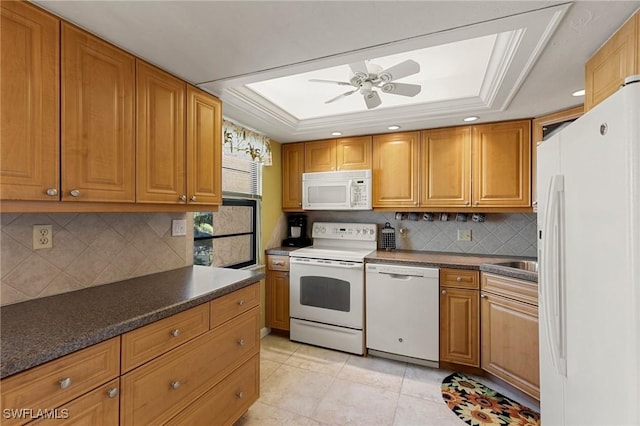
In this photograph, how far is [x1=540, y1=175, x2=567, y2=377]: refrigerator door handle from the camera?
115 centimetres

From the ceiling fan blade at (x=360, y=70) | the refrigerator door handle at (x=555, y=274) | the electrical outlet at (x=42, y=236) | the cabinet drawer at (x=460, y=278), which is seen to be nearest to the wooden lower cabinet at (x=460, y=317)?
the cabinet drawer at (x=460, y=278)

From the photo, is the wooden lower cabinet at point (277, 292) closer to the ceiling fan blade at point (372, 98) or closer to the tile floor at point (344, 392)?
the tile floor at point (344, 392)

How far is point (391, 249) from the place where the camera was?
10.5 ft

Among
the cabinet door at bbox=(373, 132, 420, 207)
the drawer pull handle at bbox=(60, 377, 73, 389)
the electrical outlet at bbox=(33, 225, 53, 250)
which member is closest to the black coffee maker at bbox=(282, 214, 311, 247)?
the cabinet door at bbox=(373, 132, 420, 207)

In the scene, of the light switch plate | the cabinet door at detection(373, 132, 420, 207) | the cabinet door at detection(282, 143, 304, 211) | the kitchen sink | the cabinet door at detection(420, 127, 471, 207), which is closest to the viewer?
the light switch plate

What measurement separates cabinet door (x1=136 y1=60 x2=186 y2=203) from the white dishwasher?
184 centimetres

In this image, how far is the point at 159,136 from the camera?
1.68 metres

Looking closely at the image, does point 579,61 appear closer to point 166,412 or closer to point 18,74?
point 18,74

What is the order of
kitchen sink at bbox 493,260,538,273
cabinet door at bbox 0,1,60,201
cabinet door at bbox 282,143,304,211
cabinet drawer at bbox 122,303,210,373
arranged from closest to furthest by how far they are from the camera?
cabinet door at bbox 0,1,60,201
cabinet drawer at bbox 122,303,210,373
kitchen sink at bbox 493,260,538,273
cabinet door at bbox 282,143,304,211

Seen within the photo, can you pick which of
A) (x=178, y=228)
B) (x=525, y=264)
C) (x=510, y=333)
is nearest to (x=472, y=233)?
(x=525, y=264)

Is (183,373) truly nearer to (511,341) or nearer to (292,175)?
(511,341)

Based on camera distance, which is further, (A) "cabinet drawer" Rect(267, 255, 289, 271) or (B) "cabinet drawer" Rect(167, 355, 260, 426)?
(A) "cabinet drawer" Rect(267, 255, 289, 271)

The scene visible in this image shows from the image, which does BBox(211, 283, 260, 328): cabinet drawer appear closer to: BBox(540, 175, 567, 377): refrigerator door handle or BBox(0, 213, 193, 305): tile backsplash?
BBox(0, 213, 193, 305): tile backsplash

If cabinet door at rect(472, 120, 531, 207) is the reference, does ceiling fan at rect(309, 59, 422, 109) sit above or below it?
above
